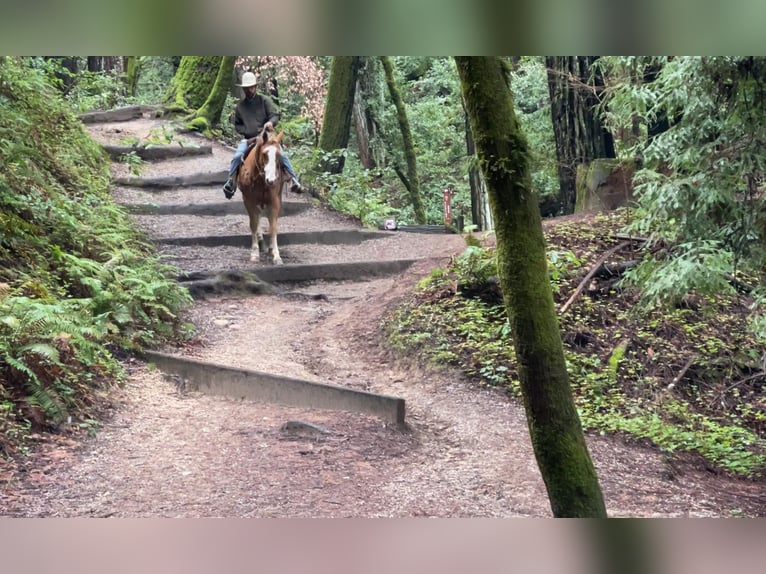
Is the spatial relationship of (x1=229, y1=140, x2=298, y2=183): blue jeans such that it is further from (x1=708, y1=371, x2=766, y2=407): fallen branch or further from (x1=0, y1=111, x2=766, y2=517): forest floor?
(x1=708, y1=371, x2=766, y2=407): fallen branch

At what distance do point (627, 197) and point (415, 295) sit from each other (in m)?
2.44

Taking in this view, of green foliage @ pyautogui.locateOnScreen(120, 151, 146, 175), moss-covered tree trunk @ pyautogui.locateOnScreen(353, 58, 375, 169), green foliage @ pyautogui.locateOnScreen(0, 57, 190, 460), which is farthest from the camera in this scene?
moss-covered tree trunk @ pyautogui.locateOnScreen(353, 58, 375, 169)

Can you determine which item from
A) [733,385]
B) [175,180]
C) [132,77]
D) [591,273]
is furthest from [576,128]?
[132,77]

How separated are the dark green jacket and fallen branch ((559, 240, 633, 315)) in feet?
11.7

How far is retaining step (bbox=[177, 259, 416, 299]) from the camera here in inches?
282

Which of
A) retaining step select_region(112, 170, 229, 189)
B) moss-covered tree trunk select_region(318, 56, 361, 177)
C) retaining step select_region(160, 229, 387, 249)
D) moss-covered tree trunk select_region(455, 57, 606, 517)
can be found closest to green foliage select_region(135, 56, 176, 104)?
moss-covered tree trunk select_region(318, 56, 361, 177)

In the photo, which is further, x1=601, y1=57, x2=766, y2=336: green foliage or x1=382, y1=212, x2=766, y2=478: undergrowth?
x1=382, y1=212, x2=766, y2=478: undergrowth

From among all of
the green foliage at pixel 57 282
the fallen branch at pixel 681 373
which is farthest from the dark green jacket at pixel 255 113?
the fallen branch at pixel 681 373

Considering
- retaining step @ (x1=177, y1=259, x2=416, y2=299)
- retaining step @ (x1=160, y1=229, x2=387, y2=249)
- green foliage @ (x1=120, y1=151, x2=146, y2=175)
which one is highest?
green foliage @ (x1=120, y1=151, x2=146, y2=175)

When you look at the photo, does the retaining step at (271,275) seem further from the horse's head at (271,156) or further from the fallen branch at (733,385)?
the fallen branch at (733,385)

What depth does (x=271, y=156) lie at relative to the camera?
7.60 meters

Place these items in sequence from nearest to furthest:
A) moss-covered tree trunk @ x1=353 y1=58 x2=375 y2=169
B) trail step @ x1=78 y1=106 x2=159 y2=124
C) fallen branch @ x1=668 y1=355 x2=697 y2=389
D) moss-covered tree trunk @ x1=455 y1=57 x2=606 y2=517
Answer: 1. moss-covered tree trunk @ x1=455 y1=57 x2=606 y2=517
2. fallen branch @ x1=668 y1=355 x2=697 y2=389
3. trail step @ x1=78 y1=106 x2=159 y2=124
4. moss-covered tree trunk @ x1=353 y1=58 x2=375 y2=169
